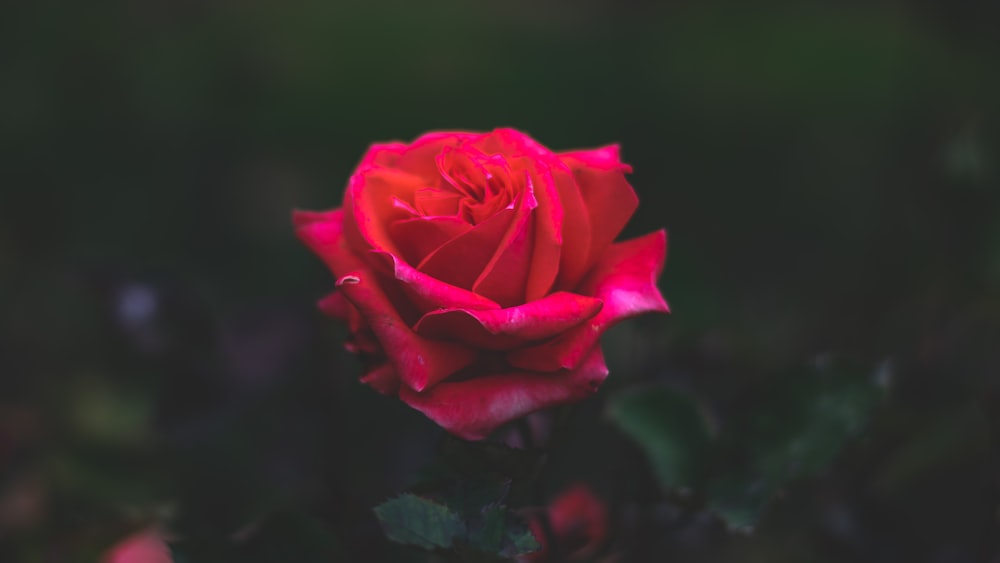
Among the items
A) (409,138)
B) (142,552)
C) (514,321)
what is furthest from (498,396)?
(409,138)

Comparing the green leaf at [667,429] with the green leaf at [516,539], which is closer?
the green leaf at [516,539]

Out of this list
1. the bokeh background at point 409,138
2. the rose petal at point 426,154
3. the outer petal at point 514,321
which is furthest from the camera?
the bokeh background at point 409,138

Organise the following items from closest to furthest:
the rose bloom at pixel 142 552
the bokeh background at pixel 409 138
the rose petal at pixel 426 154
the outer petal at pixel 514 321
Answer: the outer petal at pixel 514 321, the rose petal at pixel 426 154, the bokeh background at pixel 409 138, the rose bloom at pixel 142 552

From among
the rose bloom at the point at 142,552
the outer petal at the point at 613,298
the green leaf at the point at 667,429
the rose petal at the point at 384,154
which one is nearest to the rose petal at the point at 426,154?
the rose petal at the point at 384,154

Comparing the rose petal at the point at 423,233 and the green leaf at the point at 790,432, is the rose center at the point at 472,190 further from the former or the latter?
the green leaf at the point at 790,432

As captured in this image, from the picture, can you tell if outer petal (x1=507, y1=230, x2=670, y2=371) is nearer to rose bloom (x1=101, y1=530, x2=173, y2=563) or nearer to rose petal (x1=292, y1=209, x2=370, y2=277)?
rose petal (x1=292, y1=209, x2=370, y2=277)

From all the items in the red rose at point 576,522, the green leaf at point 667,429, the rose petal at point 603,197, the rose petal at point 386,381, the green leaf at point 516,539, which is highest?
the rose petal at point 603,197

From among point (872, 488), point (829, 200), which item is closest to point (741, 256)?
point (829, 200)

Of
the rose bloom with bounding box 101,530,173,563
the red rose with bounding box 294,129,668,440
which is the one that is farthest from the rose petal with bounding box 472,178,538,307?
the rose bloom with bounding box 101,530,173,563

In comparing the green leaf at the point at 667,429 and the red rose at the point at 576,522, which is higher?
the green leaf at the point at 667,429
